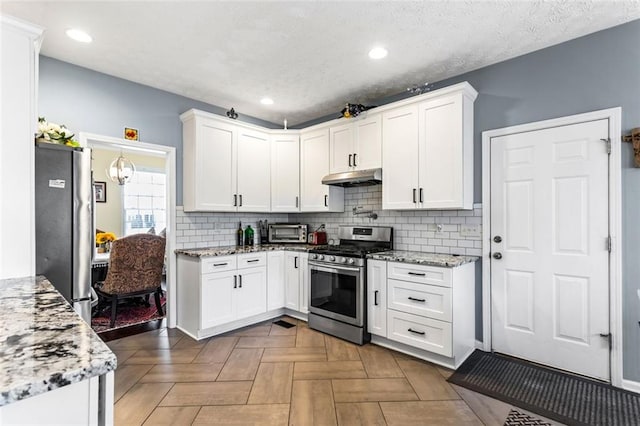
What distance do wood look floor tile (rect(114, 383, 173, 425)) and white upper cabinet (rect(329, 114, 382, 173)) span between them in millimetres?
2703

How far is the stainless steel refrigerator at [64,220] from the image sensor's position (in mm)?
2119

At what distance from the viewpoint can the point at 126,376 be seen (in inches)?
98.8

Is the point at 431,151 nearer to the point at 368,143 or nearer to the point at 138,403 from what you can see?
the point at 368,143

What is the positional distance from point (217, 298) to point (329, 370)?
1421 mm

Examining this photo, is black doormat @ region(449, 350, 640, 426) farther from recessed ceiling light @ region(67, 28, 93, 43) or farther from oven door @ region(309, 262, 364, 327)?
recessed ceiling light @ region(67, 28, 93, 43)

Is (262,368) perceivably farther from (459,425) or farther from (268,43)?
(268,43)

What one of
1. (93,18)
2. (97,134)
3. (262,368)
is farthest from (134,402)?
(93,18)

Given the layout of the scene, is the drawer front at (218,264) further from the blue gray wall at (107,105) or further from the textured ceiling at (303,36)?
the textured ceiling at (303,36)

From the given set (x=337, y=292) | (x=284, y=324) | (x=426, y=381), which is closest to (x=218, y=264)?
(x=284, y=324)

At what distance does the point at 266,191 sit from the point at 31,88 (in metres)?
2.59

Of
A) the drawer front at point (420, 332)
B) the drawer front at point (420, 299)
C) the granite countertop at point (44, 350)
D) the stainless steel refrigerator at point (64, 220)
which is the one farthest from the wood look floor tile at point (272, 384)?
the granite countertop at point (44, 350)

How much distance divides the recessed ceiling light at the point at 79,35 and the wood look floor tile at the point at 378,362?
3464 mm

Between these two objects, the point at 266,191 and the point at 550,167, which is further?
the point at 266,191

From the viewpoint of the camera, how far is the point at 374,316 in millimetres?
3105
